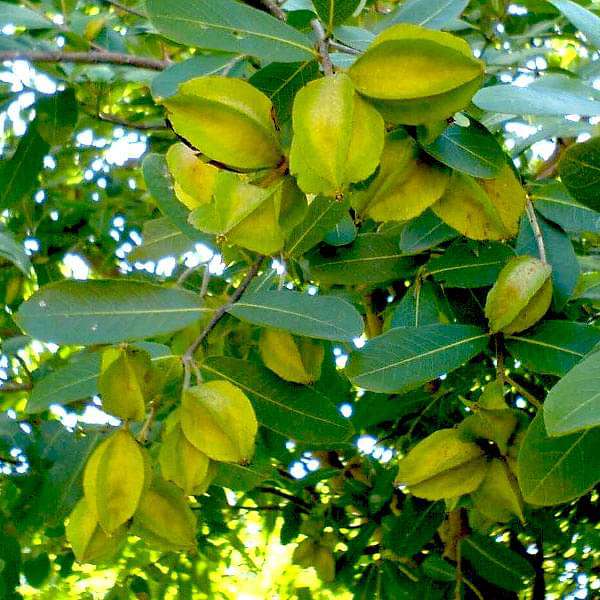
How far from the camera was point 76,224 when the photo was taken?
2607 mm

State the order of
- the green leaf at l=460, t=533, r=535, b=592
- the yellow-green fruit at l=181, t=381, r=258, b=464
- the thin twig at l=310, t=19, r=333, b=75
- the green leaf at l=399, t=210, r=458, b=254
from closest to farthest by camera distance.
Result: the thin twig at l=310, t=19, r=333, b=75 → the yellow-green fruit at l=181, t=381, r=258, b=464 → the green leaf at l=399, t=210, r=458, b=254 → the green leaf at l=460, t=533, r=535, b=592

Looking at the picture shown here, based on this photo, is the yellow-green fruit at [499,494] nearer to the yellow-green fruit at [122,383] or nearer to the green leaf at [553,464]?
the green leaf at [553,464]

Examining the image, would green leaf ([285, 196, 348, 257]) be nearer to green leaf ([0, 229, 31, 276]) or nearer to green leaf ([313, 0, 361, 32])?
green leaf ([313, 0, 361, 32])

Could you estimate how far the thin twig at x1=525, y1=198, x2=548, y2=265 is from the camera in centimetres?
119

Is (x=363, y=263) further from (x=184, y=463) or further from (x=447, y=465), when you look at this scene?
(x=184, y=463)

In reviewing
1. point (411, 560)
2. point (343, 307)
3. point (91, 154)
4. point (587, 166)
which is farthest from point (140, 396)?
point (91, 154)

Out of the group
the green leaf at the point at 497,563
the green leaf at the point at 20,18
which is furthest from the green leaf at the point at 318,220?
the green leaf at the point at 497,563

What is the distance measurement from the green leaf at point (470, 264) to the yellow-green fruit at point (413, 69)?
18.6 inches

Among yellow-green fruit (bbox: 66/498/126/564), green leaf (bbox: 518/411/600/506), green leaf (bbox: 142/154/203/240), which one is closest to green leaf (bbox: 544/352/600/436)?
green leaf (bbox: 518/411/600/506)

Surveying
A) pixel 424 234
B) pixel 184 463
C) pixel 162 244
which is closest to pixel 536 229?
pixel 424 234

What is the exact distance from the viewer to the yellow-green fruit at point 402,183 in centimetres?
99

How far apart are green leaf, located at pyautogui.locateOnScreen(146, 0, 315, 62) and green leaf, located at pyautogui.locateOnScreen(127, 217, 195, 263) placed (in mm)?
706

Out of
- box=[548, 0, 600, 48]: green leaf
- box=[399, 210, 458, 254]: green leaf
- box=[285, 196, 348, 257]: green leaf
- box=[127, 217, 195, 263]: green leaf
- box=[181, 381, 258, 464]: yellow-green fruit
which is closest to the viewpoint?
box=[181, 381, 258, 464]: yellow-green fruit

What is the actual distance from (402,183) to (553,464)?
0.37 metres
